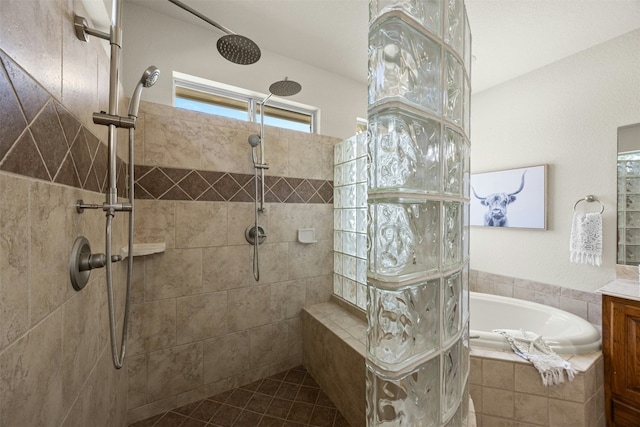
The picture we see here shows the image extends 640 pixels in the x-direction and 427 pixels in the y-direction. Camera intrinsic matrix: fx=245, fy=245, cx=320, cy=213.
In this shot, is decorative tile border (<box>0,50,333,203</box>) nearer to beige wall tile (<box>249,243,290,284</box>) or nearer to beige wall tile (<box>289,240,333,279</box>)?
beige wall tile (<box>249,243,290,284</box>)

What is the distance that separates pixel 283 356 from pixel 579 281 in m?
2.43

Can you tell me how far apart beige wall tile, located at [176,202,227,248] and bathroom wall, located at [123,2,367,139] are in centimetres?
77

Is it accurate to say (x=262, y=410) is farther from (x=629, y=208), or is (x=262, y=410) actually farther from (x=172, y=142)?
(x=629, y=208)

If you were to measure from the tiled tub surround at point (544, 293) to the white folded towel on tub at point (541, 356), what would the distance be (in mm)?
721

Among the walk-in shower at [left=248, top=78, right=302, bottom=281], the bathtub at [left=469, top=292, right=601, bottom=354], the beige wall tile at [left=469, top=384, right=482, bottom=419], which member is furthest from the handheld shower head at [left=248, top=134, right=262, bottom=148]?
the beige wall tile at [left=469, top=384, right=482, bottom=419]

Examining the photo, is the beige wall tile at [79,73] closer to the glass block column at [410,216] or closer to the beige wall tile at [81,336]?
the beige wall tile at [81,336]

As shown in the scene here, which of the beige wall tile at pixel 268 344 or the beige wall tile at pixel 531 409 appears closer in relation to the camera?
the beige wall tile at pixel 531 409

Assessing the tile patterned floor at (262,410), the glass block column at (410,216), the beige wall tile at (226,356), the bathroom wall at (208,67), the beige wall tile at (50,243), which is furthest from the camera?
the beige wall tile at (226,356)

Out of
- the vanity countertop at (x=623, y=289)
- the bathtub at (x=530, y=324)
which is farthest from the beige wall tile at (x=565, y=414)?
the vanity countertop at (x=623, y=289)

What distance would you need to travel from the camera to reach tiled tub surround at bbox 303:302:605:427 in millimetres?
1292

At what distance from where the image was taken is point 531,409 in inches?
52.2

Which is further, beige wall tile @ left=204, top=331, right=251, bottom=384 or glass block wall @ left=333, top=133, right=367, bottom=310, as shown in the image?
glass block wall @ left=333, top=133, right=367, bottom=310

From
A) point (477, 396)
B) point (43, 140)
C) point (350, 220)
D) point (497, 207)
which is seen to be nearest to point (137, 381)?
point (43, 140)

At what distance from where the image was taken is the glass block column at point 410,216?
44 centimetres
